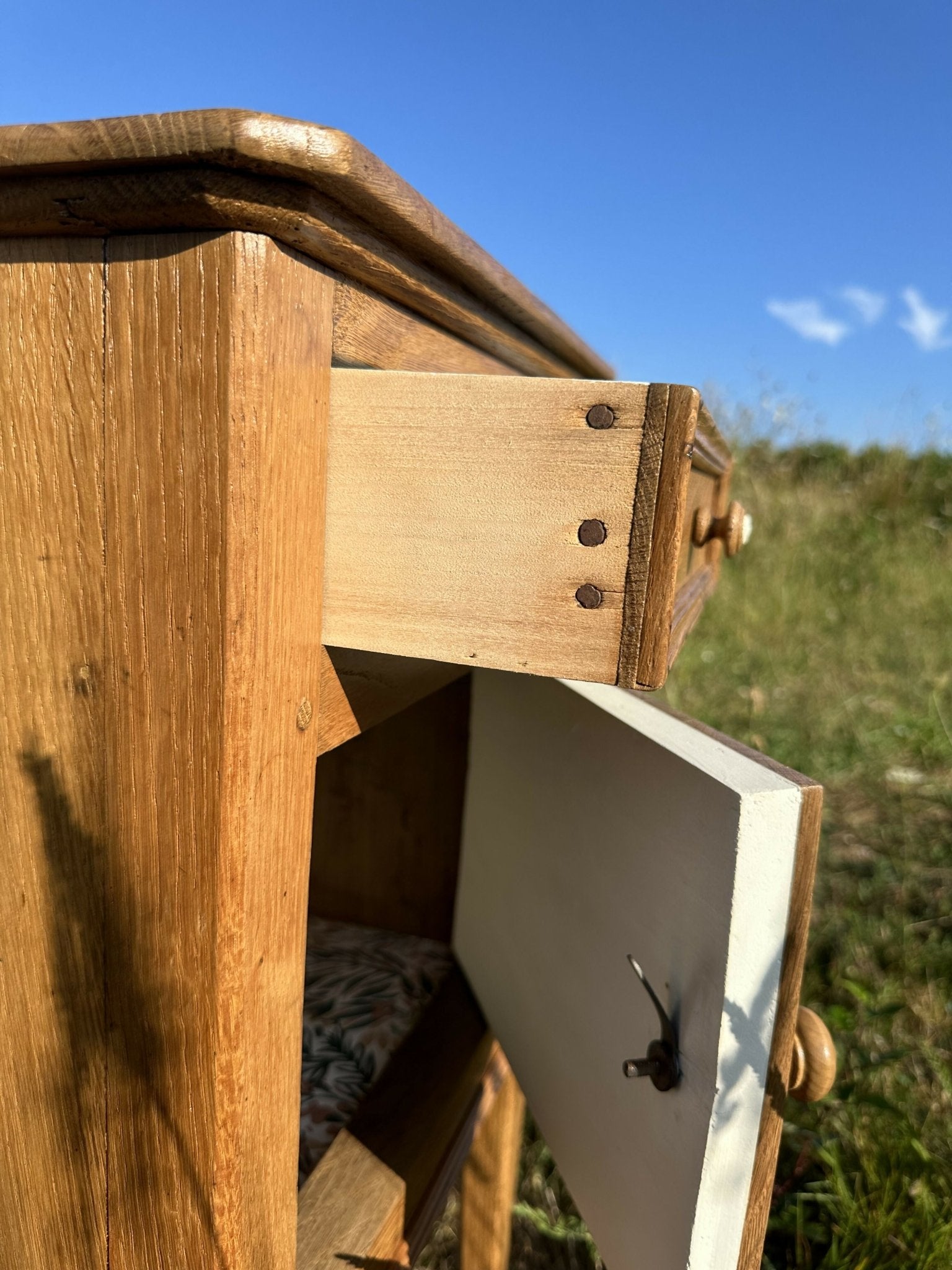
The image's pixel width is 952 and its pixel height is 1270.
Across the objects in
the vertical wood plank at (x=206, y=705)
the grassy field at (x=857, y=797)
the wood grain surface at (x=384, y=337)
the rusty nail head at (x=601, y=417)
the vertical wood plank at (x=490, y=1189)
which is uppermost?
the wood grain surface at (x=384, y=337)

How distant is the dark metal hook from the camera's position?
709mm

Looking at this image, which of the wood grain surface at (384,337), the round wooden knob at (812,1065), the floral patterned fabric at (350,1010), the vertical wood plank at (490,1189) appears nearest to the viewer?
the wood grain surface at (384,337)

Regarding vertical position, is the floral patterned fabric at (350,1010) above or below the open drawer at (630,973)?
below

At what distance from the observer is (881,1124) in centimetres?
147

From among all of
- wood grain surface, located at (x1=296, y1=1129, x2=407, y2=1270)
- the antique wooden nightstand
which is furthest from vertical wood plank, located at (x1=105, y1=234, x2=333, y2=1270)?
wood grain surface, located at (x1=296, y1=1129, x2=407, y2=1270)

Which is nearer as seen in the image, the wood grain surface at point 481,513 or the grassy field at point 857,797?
the wood grain surface at point 481,513

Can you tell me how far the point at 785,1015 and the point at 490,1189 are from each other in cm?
113

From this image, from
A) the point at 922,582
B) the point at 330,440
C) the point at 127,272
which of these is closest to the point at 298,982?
the point at 330,440

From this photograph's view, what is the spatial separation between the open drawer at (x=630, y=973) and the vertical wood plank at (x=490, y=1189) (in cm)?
27

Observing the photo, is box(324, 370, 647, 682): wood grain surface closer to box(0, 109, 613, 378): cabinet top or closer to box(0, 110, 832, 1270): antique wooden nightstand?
box(0, 110, 832, 1270): antique wooden nightstand

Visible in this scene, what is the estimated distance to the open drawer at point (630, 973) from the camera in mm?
650

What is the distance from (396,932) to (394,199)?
1386mm

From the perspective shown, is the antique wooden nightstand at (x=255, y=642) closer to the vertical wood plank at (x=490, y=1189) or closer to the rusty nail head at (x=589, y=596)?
the rusty nail head at (x=589, y=596)

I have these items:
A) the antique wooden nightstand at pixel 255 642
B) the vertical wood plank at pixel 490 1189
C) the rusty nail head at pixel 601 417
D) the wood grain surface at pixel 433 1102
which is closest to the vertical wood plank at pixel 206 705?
the antique wooden nightstand at pixel 255 642
